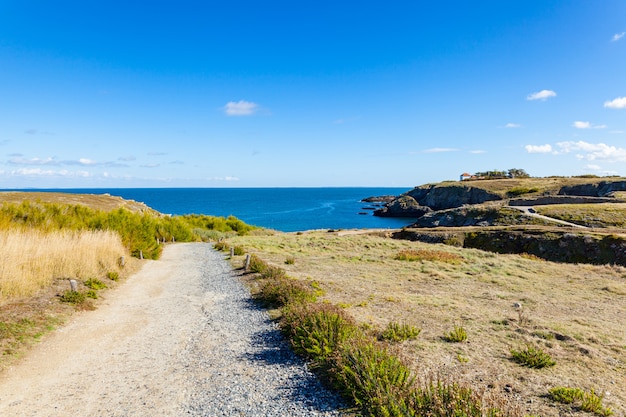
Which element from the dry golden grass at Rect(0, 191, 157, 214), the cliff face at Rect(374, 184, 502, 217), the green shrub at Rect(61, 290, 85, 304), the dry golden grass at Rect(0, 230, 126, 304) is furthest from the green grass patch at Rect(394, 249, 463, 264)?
the cliff face at Rect(374, 184, 502, 217)

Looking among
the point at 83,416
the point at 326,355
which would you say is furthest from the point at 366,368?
the point at 83,416

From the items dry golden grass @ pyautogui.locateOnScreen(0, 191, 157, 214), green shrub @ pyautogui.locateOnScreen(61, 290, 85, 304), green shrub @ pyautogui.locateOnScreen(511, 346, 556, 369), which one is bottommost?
green shrub @ pyautogui.locateOnScreen(511, 346, 556, 369)

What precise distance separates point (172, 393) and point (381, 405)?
12.4 feet

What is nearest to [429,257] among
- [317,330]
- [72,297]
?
[317,330]

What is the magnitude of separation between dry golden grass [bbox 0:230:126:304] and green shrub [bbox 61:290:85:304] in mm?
921

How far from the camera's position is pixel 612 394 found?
6.27m

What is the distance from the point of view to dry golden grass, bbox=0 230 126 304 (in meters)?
10.5

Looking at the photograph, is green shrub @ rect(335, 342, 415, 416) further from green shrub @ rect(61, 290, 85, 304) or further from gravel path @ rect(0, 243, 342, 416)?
green shrub @ rect(61, 290, 85, 304)

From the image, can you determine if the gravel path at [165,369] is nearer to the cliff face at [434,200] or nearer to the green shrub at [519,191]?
the green shrub at [519,191]

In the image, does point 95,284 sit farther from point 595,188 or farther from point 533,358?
point 595,188

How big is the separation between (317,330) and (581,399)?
4.94 metres

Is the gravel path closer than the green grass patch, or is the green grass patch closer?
the gravel path

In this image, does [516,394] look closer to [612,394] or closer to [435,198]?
[612,394]

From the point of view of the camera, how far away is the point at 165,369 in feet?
23.2
